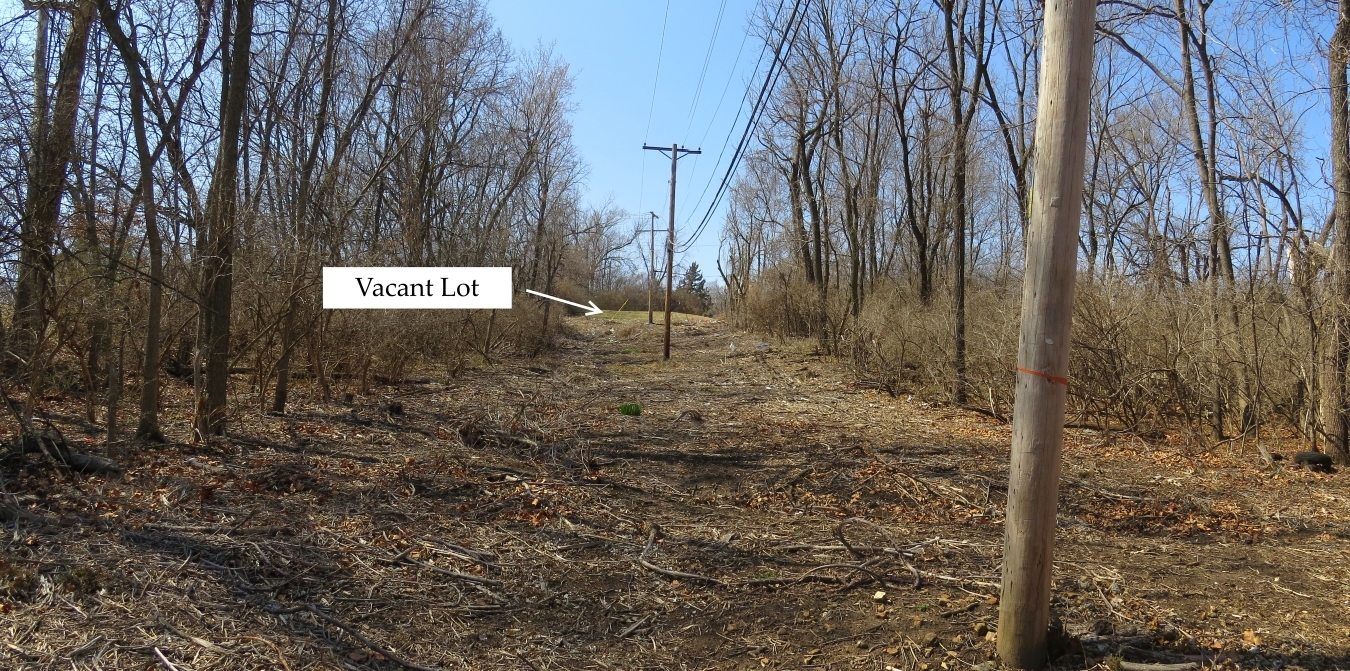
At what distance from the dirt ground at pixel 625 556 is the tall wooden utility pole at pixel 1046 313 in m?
0.36

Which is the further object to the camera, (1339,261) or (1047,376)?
(1339,261)

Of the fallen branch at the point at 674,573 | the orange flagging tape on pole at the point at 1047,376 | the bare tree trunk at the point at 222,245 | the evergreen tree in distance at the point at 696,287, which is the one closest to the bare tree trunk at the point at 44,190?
the bare tree trunk at the point at 222,245

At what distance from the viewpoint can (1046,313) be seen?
2.90 metres

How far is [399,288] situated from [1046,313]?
10.4 meters

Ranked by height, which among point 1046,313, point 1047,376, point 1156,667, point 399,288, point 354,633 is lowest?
point 354,633

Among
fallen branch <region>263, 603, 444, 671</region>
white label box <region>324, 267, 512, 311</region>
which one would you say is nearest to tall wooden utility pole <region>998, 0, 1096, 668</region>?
fallen branch <region>263, 603, 444, 671</region>

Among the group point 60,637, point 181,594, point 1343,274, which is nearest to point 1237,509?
point 1343,274

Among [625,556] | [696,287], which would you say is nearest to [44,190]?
[625,556]

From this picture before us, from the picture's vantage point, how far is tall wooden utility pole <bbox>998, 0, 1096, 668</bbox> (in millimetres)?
2885

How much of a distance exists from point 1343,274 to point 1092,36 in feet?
21.0

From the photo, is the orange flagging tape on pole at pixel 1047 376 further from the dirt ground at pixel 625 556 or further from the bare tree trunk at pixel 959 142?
the bare tree trunk at pixel 959 142

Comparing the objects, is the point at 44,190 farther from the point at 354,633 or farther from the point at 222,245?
the point at 354,633

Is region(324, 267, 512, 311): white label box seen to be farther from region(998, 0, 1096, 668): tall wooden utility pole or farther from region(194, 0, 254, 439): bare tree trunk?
region(998, 0, 1096, 668): tall wooden utility pole

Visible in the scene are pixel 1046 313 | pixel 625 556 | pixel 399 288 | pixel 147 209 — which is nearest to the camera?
pixel 1046 313
